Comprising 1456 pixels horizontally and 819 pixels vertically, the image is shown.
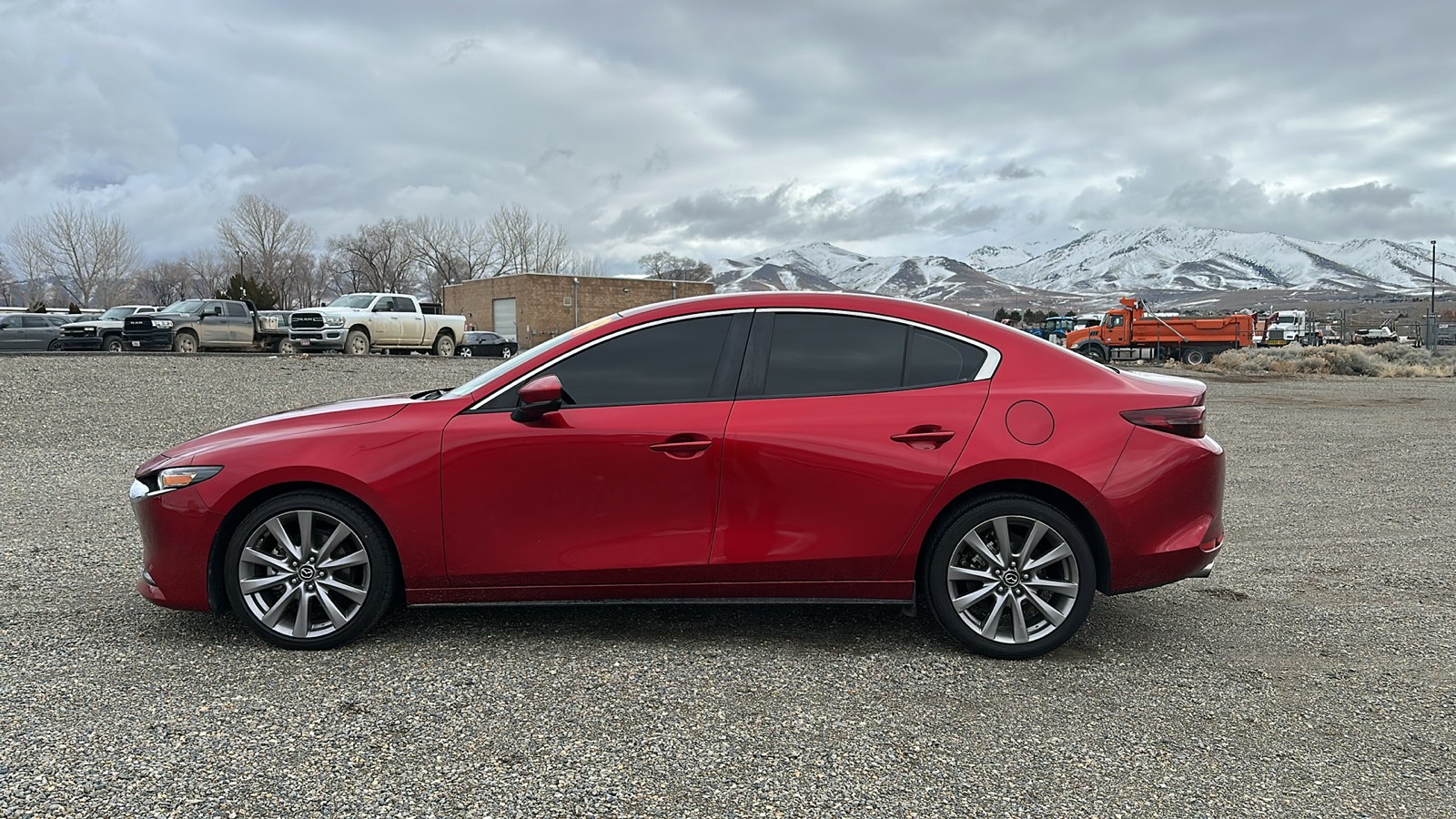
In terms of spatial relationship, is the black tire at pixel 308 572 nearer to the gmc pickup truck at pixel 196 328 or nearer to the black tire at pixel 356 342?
the black tire at pixel 356 342

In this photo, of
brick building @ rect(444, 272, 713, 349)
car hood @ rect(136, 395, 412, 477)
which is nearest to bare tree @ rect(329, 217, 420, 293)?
brick building @ rect(444, 272, 713, 349)

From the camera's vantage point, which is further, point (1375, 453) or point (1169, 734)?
point (1375, 453)

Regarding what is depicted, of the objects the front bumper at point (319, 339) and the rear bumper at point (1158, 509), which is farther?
the front bumper at point (319, 339)

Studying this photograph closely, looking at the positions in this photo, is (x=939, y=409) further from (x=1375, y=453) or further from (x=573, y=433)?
(x=1375, y=453)

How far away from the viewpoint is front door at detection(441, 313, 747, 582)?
13.2ft

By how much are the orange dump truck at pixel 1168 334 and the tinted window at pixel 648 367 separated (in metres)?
40.0

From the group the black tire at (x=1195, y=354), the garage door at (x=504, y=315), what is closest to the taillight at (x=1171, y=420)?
the black tire at (x=1195, y=354)

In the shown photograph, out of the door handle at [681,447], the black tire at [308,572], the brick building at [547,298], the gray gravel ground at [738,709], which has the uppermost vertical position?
the brick building at [547,298]

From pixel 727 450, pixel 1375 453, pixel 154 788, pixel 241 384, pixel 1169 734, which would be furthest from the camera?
pixel 241 384

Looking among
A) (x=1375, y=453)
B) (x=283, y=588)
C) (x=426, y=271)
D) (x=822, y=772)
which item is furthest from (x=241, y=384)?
(x=426, y=271)

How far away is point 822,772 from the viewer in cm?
308

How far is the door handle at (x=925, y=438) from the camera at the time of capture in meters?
4.04

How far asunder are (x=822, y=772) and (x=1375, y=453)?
11.3 metres

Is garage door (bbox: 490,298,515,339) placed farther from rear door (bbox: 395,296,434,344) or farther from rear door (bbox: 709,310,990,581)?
rear door (bbox: 709,310,990,581)
